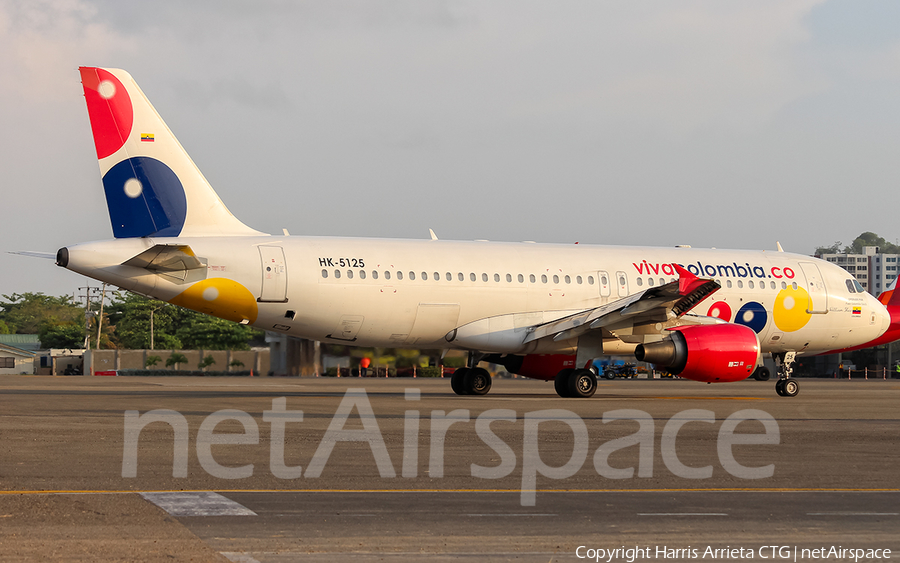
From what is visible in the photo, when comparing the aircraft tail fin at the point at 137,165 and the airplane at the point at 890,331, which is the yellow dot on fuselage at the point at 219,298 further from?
the airplane at the point at 890,331

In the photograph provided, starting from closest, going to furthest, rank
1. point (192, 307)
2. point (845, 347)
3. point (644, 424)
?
point (644, 424)
point (192, 307)
point (845, 347)

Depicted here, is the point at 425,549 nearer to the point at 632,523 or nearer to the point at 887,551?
the point at 632,523

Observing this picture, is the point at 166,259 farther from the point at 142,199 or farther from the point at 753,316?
the point at 753,316

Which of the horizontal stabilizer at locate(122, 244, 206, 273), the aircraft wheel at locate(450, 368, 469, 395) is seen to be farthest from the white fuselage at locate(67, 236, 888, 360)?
the aircraft wheel at locate(450, 368, 469, 395)

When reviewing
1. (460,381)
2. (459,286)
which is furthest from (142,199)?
(460,381)

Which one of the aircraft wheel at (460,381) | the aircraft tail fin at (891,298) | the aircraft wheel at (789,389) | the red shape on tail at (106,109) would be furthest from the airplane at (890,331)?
the red shape on tail at (106,109)

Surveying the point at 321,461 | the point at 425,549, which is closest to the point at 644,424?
the point at 321,461

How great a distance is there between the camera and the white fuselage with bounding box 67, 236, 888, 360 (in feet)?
78.6

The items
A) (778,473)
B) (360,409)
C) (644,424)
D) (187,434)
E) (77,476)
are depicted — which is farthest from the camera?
(360,409)

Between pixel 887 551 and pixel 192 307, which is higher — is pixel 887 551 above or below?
below

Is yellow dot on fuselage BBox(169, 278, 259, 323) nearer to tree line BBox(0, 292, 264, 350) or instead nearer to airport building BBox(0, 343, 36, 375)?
tree line BBox(0, 292, 264, 350)

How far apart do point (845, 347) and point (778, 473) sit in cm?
2254

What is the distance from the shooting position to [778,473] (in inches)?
444

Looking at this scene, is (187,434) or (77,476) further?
(187,434)
